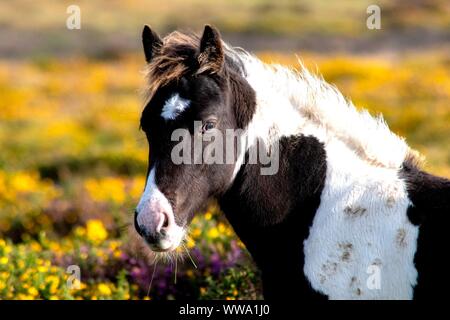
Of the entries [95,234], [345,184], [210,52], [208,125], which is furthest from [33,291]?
[345,184]

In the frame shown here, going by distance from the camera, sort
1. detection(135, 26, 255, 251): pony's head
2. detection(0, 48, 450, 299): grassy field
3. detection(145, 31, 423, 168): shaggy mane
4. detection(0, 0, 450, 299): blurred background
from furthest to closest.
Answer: detection(0, 0, 450, 299): blurred background
detection(0, 48, 450, 299): grassy field
detection(145, 31, 423, 168): shaggy mane
detection(135, 26, 255, 251): pony's head

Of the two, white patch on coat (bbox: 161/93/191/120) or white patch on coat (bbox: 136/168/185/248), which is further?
white patch on coat (bbox: 161/93/191/120)

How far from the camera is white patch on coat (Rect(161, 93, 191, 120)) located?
4055 mm

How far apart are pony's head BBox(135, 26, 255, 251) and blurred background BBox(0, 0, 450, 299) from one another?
36 cm

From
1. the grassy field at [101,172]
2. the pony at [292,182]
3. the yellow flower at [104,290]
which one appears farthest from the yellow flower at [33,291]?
the pony at [292,182]

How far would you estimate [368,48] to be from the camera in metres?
37.8

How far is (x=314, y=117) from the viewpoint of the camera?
4438 millimetres

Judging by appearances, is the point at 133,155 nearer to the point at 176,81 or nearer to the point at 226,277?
the point at 226,277

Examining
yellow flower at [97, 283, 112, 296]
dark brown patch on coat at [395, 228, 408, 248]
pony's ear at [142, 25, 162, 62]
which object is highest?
pony's ear at [142, 25, 162, 62]

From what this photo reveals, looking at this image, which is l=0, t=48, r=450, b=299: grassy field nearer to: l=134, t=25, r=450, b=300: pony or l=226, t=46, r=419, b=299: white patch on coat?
l=134, t=25, r=450, b=300: pony

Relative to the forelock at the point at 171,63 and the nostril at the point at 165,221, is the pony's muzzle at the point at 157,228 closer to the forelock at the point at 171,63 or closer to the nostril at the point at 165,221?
the nostril at the point at 165,221

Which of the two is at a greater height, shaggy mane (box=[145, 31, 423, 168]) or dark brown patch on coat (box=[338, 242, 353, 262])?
shaggy mane (box=[145, 31, 423, 168])

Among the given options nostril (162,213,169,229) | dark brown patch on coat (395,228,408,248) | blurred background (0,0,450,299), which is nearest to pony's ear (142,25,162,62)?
blurred background (0,0,450,299)
